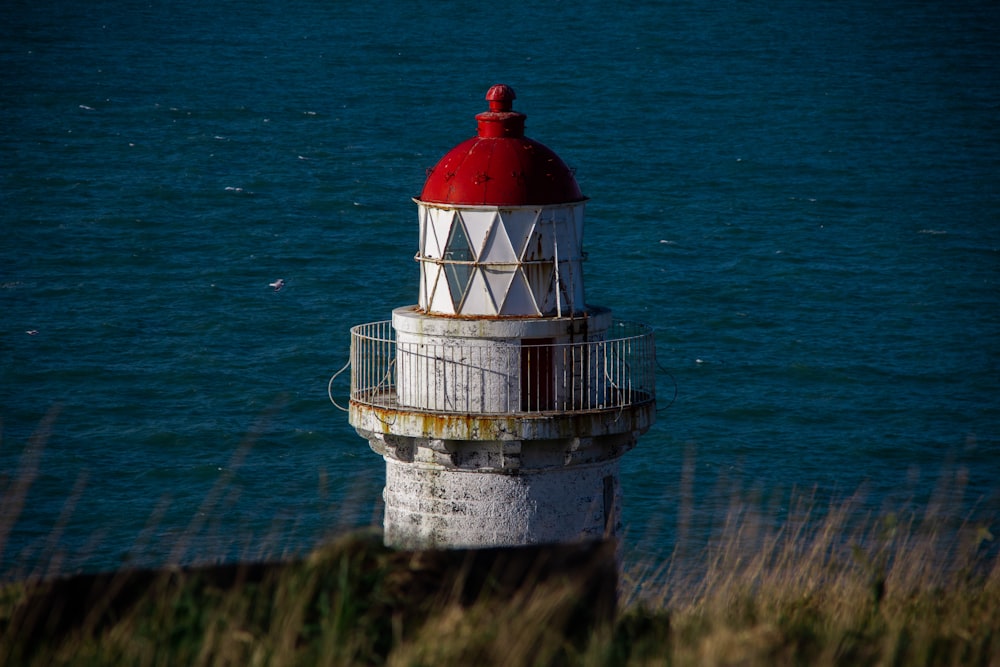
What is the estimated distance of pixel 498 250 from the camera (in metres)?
13.2

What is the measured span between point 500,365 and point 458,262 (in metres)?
0.95

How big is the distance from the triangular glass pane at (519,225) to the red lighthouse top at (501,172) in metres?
0.09

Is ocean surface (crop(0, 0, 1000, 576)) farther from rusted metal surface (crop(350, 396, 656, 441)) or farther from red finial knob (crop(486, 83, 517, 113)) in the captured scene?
red finial knob (crop(486, 83, 517, 113))

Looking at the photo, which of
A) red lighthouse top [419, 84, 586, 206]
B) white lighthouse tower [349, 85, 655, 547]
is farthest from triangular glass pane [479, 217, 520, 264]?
red lighthouse top [419, 84, 586, 206]

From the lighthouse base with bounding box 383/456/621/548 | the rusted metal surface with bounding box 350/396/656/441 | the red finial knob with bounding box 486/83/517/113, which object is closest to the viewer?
the rusted metal surface with bounding box 350/396/656/441

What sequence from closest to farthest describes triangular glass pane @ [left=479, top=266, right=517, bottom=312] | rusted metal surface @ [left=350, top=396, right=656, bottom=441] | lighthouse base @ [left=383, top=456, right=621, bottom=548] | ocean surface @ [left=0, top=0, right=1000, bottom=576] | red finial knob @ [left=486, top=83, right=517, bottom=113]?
1. rusted metal surface @ [left=350, top=396, right=656, bottom=441]
2. triangular glass pane @ [left=479, top=266, right=517, bottom=312]
3. lighthouse base @ [left=383, top=456, right=621, bottom=548]
4. red finial knob @ [left=486, top=83, right=517, bottom=113]
5. ocean surface @ [left=0, top=0, right=1000, bottom=576]

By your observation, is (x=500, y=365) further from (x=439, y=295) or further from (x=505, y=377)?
(x=439, y=295)

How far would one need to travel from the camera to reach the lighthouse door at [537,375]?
1325 cm

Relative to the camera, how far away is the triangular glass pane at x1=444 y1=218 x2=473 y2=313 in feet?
43.4

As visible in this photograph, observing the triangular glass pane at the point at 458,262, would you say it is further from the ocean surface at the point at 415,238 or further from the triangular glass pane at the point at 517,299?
the ocean surface at the point at 415,238

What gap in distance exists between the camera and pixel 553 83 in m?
81.1

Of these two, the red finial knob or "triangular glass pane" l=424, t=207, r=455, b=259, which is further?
the red finial knob

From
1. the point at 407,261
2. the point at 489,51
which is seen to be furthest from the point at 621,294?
the point at 489,51

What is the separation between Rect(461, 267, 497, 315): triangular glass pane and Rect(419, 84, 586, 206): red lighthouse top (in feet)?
2.21
